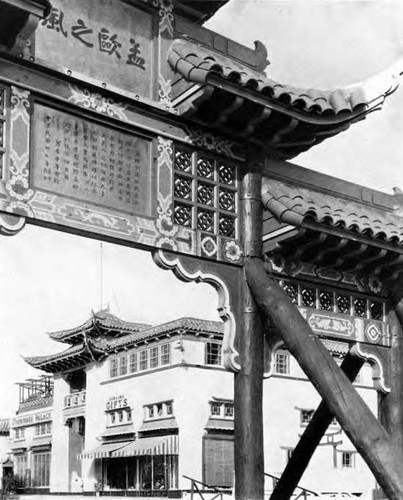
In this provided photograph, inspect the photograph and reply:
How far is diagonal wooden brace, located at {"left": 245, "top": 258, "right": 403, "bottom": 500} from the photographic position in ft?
16.0

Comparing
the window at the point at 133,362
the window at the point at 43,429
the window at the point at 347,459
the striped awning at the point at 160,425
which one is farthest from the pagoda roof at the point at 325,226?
the window at the point at 43,429

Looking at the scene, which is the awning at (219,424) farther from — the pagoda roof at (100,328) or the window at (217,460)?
the pagoda roof at (100,328)

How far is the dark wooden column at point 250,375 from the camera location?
5.54 metres

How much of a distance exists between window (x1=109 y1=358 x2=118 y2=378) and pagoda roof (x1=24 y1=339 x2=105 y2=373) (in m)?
0.57

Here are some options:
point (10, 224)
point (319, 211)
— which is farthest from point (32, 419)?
point (10, 224)

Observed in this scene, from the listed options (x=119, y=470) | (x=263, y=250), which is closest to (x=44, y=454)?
(x=119, y=470)

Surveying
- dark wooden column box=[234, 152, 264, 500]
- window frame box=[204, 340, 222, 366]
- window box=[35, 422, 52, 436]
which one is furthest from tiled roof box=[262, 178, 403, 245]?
window box=[35, 422, 52, 436]

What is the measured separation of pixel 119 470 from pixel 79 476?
4480mm

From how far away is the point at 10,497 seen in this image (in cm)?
3594

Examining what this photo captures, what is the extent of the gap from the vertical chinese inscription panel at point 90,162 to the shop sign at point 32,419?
33801mm

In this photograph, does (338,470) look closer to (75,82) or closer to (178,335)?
(178,335)

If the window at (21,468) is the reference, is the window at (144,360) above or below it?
above

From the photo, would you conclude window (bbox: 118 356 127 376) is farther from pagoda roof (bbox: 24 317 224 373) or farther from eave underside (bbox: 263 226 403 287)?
eave underside (bbox: 263 226 403 287)

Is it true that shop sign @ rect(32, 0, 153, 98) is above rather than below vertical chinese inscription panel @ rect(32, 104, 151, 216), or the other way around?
above
